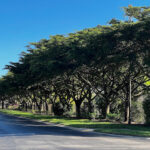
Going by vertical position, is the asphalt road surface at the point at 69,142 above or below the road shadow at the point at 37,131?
above

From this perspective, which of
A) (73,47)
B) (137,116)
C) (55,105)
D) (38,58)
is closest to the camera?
(73,47)

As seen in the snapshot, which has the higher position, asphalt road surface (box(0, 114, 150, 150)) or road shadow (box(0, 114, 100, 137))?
asphalt road surface (box(0, 114, 150, 150))

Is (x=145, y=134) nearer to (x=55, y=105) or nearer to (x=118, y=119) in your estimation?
(x=118, y=119)

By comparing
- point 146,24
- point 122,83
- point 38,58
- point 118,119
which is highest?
point 146,24

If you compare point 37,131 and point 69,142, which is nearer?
point 69,142

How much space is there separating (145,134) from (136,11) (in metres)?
10.4

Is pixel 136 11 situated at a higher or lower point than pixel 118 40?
higher

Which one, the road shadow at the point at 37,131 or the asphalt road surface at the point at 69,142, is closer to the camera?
the asphalt road surface at the point at 69,142

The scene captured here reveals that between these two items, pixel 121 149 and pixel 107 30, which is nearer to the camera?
pixel 121 149

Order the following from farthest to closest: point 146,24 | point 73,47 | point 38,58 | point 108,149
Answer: point 38,58
point 73,47
point 146,24
point 108,149

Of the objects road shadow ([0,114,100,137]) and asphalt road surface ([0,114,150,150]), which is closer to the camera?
asphalt road surface ([0,114,150,150])

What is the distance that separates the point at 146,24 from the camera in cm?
1798

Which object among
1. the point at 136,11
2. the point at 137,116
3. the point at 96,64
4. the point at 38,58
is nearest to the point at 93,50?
the point at 96,64

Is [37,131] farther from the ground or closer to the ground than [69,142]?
closer to the ground
